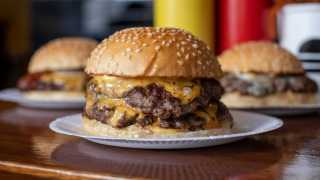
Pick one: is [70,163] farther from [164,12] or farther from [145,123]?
[164,12]

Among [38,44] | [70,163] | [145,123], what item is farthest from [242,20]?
[38,44]

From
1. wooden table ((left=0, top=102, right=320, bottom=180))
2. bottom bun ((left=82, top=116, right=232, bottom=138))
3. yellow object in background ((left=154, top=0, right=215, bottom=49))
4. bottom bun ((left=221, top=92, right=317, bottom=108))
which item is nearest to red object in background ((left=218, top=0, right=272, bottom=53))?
yellow object in background ((left=154, top=0, right=215, bottom=49))

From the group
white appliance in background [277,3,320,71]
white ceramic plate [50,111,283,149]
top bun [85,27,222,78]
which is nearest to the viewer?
white ceramic plate [50,111,283,149]

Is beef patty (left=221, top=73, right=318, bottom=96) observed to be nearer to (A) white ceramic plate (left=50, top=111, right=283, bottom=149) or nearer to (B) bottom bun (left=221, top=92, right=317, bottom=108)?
(B) bottom bun (left=221, top=92, right=317, bottom=108)

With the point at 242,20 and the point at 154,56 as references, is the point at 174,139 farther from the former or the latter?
the point at 242,20

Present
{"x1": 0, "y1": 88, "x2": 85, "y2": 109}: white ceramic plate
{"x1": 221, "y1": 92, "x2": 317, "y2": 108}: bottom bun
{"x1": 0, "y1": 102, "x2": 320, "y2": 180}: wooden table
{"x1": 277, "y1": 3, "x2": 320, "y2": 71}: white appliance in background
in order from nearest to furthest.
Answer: {"x1": 0, "y1": 102, "x2": 320, "y2": 180}: wooden table, {"x1": 221, "y1": 92, "x2": 317, "y2": 108}: bottom bun, {"x1": 0, "y1": 88, "x2": 85, "y2": 109}: white ceramic plate, {"x1": 277, "y1": 3, "x2": 320, "y2": 71}: white appliance in background

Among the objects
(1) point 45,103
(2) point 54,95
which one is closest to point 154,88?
(1) point 45,103
